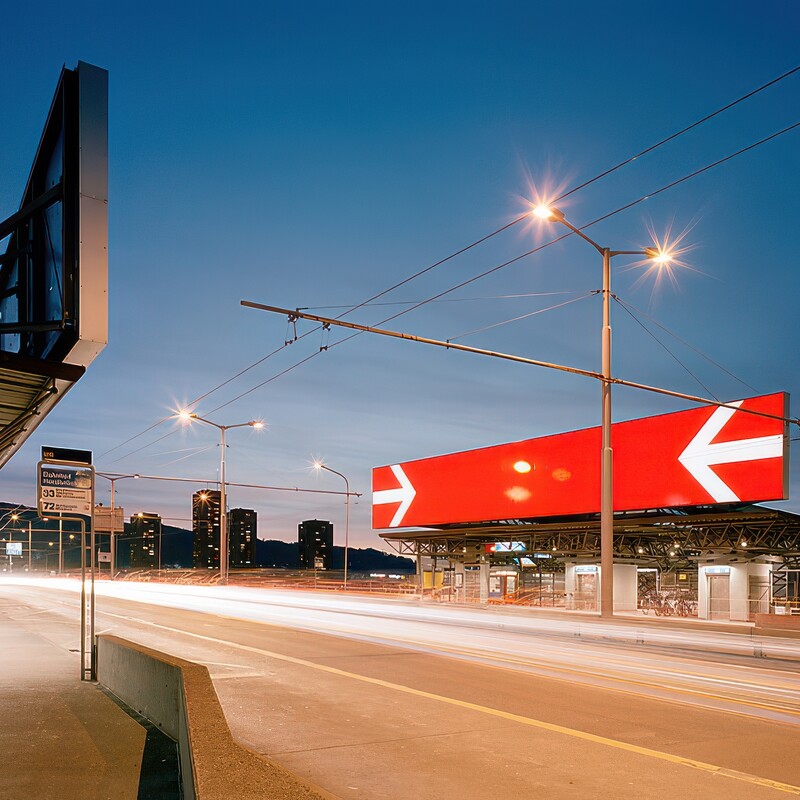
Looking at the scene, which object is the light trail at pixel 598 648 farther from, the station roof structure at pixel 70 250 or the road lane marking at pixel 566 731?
the station roof structure at pixel 70 250

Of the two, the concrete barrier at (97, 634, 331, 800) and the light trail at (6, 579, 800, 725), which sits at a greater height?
the concrete barrier at (97, 634, 331, 800)

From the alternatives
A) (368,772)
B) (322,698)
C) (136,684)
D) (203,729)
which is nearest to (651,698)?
(322,698)

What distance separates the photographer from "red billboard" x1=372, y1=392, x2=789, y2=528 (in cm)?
2960

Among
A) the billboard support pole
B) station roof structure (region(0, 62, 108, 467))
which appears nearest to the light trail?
the billboard support pole

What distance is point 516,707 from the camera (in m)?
11.7

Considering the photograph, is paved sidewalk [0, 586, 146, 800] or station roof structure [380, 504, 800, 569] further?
station roof structure [380, 504, 800, 569]

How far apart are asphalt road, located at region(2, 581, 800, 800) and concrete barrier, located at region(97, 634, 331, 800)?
100cm

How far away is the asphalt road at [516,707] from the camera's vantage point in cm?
777

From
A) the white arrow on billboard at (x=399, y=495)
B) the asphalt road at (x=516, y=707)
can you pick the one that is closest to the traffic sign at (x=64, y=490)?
the asphalt road at (x=516, y=707)

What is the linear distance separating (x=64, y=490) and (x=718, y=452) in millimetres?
24638

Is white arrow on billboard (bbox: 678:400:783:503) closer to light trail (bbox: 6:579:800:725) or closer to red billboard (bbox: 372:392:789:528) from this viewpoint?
red billboard (bbox: 372:392:789:528)

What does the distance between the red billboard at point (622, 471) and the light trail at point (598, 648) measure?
296 inches

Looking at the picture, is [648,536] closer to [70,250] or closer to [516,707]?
[516,707]

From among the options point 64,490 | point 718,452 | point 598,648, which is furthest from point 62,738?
point 718,452
